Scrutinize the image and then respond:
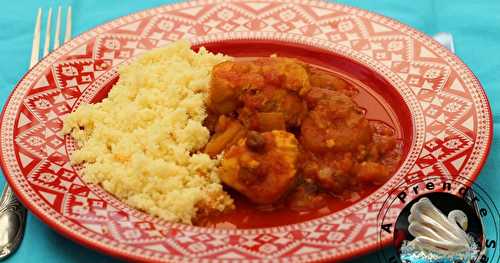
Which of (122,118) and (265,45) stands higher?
(265,45)

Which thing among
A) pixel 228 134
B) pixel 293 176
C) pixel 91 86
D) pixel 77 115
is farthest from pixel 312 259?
pixel 91 86

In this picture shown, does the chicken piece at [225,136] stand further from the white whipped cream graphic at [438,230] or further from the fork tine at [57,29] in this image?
the fork tine at [57,29]

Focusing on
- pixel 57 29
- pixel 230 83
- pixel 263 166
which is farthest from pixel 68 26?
pixel 263 166

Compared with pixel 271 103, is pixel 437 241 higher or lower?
lower

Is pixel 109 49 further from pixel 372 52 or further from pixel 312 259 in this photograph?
pixel 312 259

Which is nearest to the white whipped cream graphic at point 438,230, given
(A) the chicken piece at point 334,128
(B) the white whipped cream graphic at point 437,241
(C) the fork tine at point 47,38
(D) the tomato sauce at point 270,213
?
(B) the white whipped cream graphic at point 437,241

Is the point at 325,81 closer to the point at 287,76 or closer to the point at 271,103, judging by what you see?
the point at 287,76

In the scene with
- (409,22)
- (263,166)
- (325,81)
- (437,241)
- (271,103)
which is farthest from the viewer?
(409,22)

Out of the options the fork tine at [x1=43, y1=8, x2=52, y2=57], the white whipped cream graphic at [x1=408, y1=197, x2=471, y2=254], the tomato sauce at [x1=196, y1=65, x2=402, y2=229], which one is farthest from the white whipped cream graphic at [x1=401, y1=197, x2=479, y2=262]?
the fork tine at [x1=43, y1=8, x2=52, y2=57]
